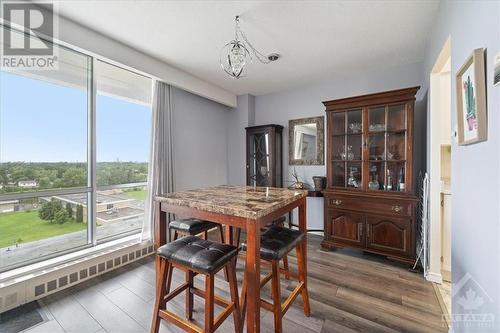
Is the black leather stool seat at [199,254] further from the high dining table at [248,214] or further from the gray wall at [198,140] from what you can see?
the gray wall at [198,140]

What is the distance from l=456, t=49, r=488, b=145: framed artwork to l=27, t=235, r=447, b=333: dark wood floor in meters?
1.47

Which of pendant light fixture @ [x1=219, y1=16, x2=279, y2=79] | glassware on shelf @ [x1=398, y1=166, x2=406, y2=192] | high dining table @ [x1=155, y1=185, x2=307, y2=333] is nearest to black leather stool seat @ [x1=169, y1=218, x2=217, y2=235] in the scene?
high dining table @ [x1=155, y1=185, x2=307, y2=333]

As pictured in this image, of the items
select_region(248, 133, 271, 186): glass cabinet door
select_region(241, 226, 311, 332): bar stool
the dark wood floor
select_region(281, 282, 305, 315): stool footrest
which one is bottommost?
the dark wood floor

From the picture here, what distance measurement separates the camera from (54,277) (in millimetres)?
2076

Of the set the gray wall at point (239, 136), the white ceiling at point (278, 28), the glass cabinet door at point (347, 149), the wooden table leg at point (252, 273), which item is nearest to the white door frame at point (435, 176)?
the white ceiling at point (278, 28)

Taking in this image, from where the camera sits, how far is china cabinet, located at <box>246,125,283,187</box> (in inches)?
151

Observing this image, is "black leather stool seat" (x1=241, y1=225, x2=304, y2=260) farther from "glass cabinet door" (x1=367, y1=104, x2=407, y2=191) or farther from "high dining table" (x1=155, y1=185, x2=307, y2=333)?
"glass cabinet door" (x1=367, y1=104, x2=407, y2=191)

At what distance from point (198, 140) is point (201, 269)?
2.87 metres

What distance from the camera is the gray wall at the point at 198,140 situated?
3.48 metres

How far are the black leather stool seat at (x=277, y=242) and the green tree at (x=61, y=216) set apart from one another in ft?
6.95

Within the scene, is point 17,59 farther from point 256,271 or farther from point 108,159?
point 256,271

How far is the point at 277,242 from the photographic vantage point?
154 cm

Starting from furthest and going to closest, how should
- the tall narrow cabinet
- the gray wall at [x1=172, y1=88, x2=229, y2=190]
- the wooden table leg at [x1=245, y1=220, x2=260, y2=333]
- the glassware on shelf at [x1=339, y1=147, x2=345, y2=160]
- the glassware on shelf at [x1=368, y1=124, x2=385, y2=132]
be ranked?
the gray wall at [x1=172, y1=88, x2=229, y2=190]
the glassware on shelf at [x1=339, y1=147, x2=345, y2=160]
the glassware on shelf at [x1=368, y1=124, x2=385, y2=132]
the tall narrow cabinet
the wooden table leg at [x1=245, y1=220, x2=260, y2=333]

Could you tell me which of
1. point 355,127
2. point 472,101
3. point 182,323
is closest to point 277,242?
point 182,323
